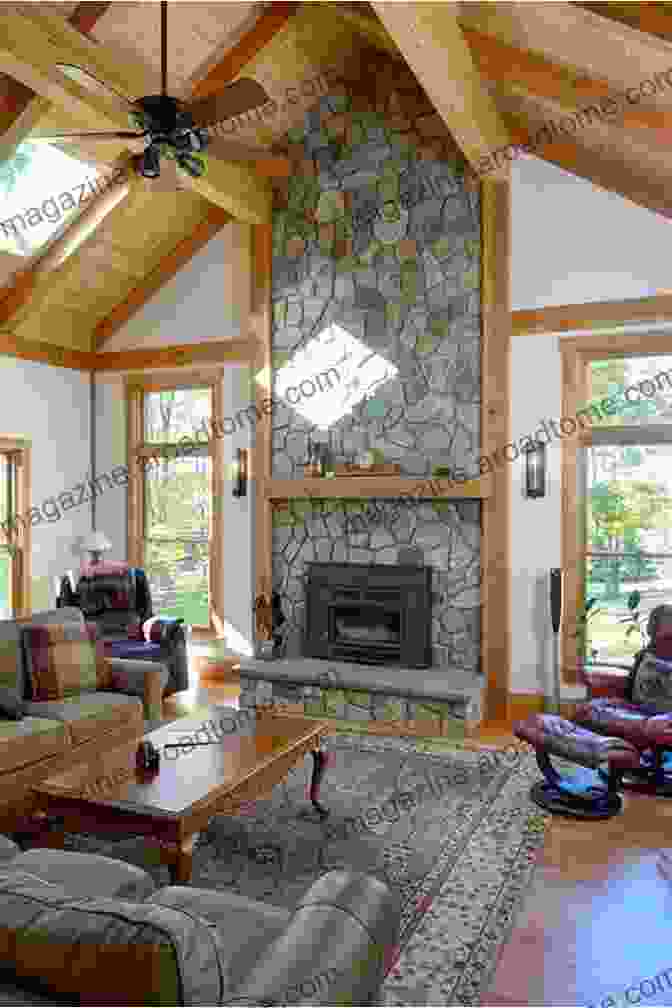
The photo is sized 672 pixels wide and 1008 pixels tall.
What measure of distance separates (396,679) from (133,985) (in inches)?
176

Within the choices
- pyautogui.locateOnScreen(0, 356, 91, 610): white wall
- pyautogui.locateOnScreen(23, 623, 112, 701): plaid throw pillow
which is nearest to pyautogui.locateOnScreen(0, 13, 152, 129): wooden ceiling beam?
pyautogui.locateOnScreen(0, 356, 91, 610): white wall

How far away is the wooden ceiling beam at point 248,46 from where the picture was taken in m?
5.48

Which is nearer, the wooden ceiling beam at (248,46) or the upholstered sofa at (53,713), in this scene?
the upholstered sofa at (53,713)

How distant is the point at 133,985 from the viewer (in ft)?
4.34

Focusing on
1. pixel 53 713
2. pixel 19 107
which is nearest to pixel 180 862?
pixel 53 713

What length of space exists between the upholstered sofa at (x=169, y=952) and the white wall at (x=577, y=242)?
Result: 491 centimetres

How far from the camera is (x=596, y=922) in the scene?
9.79 feet

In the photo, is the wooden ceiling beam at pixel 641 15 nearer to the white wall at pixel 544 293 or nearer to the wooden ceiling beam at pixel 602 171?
the wooden ceiling beam at pixel 602 171

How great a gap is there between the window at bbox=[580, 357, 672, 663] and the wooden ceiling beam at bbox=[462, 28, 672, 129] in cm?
174

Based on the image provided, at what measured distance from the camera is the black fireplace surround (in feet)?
19.8

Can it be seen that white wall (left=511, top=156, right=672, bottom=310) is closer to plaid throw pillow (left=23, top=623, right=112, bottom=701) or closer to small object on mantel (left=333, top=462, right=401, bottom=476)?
small object on mantel (left=333, top=462, right=401, bottom=476)

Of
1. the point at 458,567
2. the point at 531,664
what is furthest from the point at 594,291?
the point at 531,664

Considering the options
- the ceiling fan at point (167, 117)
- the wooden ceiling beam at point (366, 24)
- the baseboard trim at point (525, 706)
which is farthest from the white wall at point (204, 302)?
the baseboard trim at point (525, 706)

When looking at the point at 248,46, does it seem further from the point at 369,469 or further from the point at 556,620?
the point at 556,620
